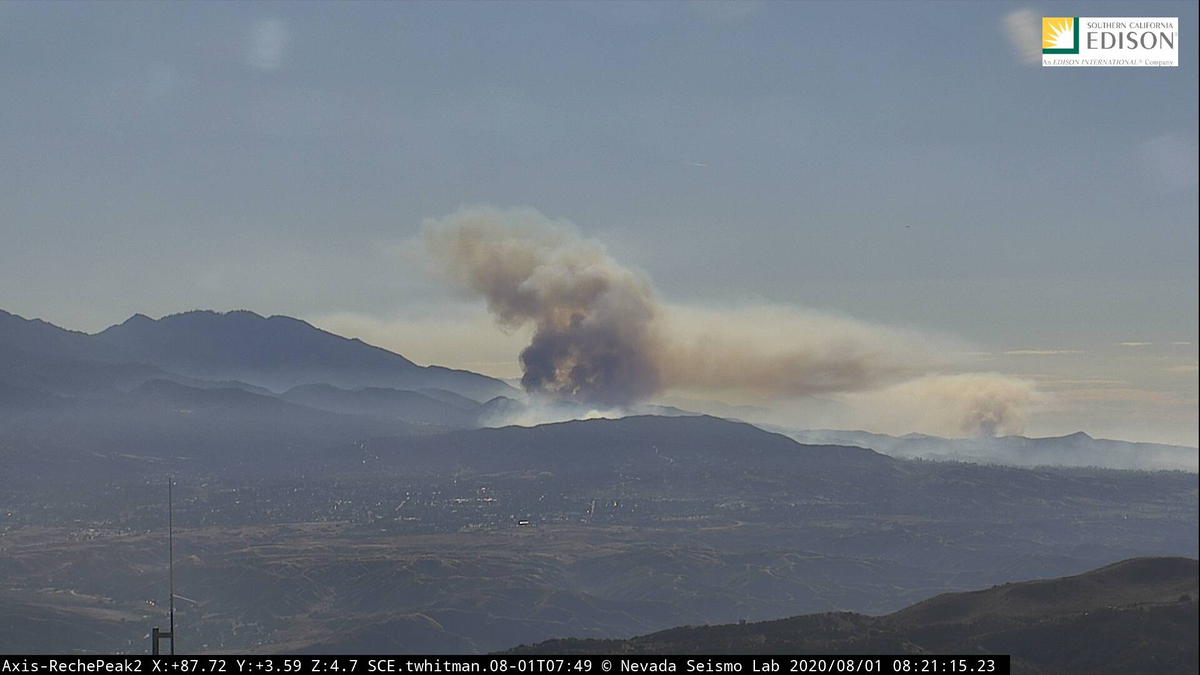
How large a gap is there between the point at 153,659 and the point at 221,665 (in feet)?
26.3

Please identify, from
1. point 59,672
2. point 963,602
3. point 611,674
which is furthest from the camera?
point 963,602

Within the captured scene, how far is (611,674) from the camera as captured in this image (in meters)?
44.9

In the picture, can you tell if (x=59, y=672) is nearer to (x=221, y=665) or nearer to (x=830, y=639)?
(x=221, y=665)

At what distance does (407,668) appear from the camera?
155 ft

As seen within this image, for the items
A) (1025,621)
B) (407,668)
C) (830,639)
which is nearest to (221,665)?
(407,668)

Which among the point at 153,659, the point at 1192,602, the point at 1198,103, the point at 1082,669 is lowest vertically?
the point at 1082,669

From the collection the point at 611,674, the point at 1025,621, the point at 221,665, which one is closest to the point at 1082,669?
the point at 1025,621

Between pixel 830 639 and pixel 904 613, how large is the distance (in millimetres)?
27770

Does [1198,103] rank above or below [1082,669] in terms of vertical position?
above

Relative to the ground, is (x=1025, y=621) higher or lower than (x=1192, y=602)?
lower

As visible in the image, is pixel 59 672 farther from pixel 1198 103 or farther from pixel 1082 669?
pixel 1082 669

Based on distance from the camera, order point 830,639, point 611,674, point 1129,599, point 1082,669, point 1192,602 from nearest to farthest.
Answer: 1. point 1192,602
2. point 611,674
3. point 1082,669
4. point 830,639
5. point 1129,599

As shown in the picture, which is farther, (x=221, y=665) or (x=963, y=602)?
(x=963, y=602)

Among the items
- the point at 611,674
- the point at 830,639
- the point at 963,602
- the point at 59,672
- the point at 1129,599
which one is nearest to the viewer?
the point at 59,672
